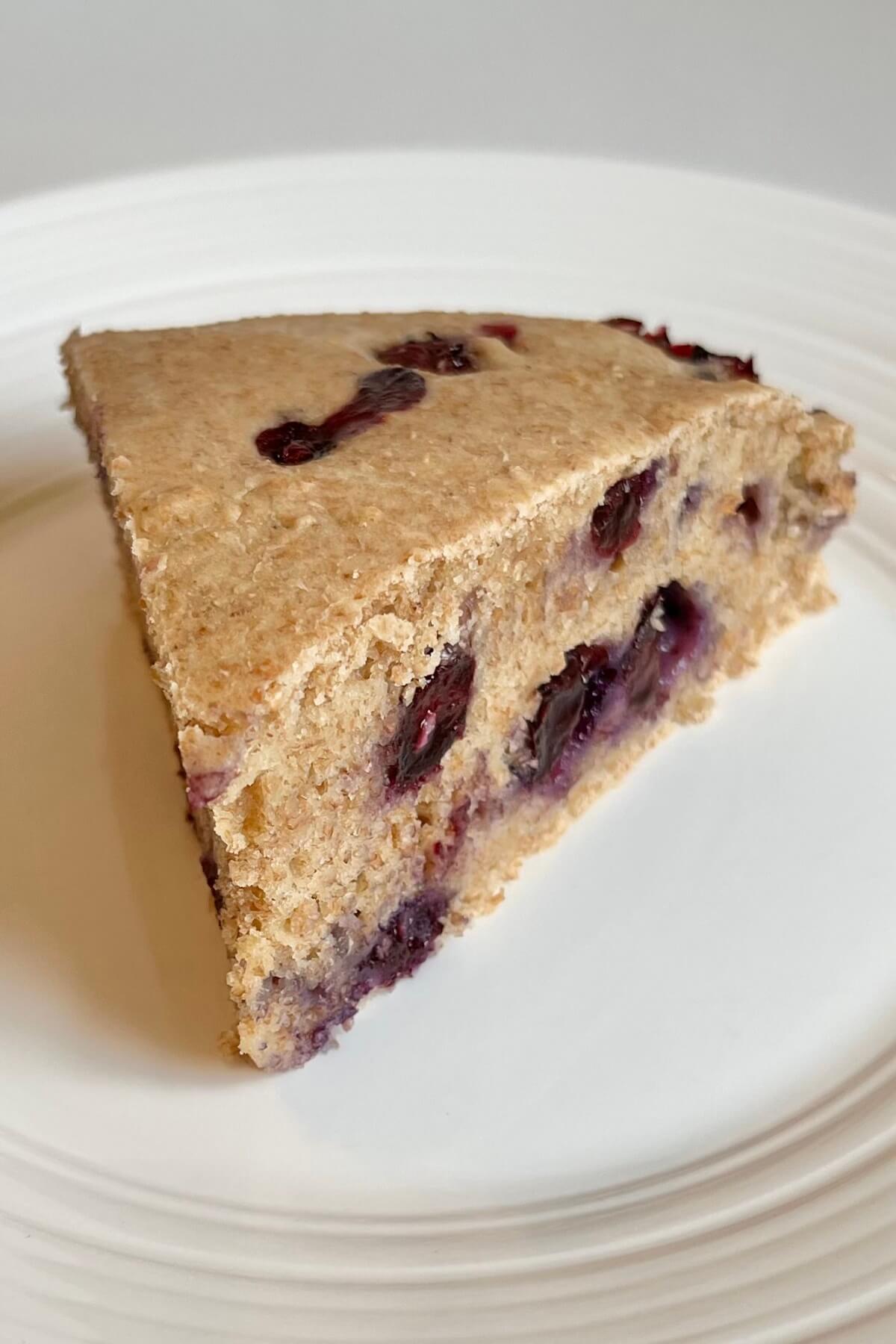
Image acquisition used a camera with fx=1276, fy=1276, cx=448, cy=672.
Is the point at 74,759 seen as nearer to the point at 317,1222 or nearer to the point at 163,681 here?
the point at 163,681

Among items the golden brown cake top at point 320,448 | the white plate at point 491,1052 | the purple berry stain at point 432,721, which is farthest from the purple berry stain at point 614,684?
the golden brown cake top at point 320,448

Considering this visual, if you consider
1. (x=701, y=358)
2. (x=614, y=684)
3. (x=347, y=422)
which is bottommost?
(x=614, y=684)

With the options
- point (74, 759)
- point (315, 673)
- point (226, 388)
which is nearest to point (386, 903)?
point (315, 673)

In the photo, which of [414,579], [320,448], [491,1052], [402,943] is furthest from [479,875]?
[320,448]

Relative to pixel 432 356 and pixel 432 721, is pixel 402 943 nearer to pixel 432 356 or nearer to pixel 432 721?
pixel 432 721

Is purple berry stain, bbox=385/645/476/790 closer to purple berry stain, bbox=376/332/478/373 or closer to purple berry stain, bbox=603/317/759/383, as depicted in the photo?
purple berry stain, bbox=376/332/478/373

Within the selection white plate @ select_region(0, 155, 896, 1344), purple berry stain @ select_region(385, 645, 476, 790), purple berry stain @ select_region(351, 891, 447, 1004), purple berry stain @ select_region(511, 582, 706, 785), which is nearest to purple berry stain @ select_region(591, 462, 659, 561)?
purple berry stain @ select_region(511, 582, 706, 785)
